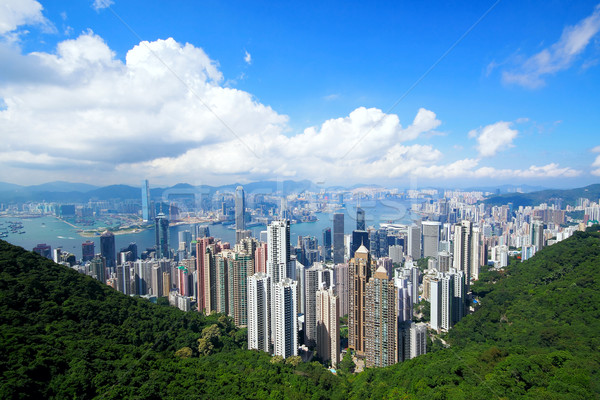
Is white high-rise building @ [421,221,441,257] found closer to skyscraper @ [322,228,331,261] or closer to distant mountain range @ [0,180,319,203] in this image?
skyscraper @ [322,228,331,261]

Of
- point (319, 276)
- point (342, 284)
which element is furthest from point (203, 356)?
point (342, 284)

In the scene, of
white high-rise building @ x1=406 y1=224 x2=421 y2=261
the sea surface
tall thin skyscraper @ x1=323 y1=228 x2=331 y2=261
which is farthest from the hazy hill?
tall thin skyscraper @ x1=323 y1=228 x2=331 y2=261

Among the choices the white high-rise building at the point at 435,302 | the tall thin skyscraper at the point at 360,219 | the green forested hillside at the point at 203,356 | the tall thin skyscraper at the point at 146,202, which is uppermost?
the tall thin skyscraper at the point at 146,202

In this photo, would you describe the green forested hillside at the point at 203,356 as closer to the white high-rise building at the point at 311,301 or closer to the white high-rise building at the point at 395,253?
the white high-rise building at the point at 311,301

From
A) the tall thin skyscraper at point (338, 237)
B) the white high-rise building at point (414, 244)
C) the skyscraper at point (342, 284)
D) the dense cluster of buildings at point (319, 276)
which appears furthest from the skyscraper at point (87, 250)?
the white high-rise building at point (414, 244)

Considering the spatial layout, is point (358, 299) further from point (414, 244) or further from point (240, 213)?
point (414, 244)

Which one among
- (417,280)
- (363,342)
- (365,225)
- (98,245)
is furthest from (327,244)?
(98,245)
